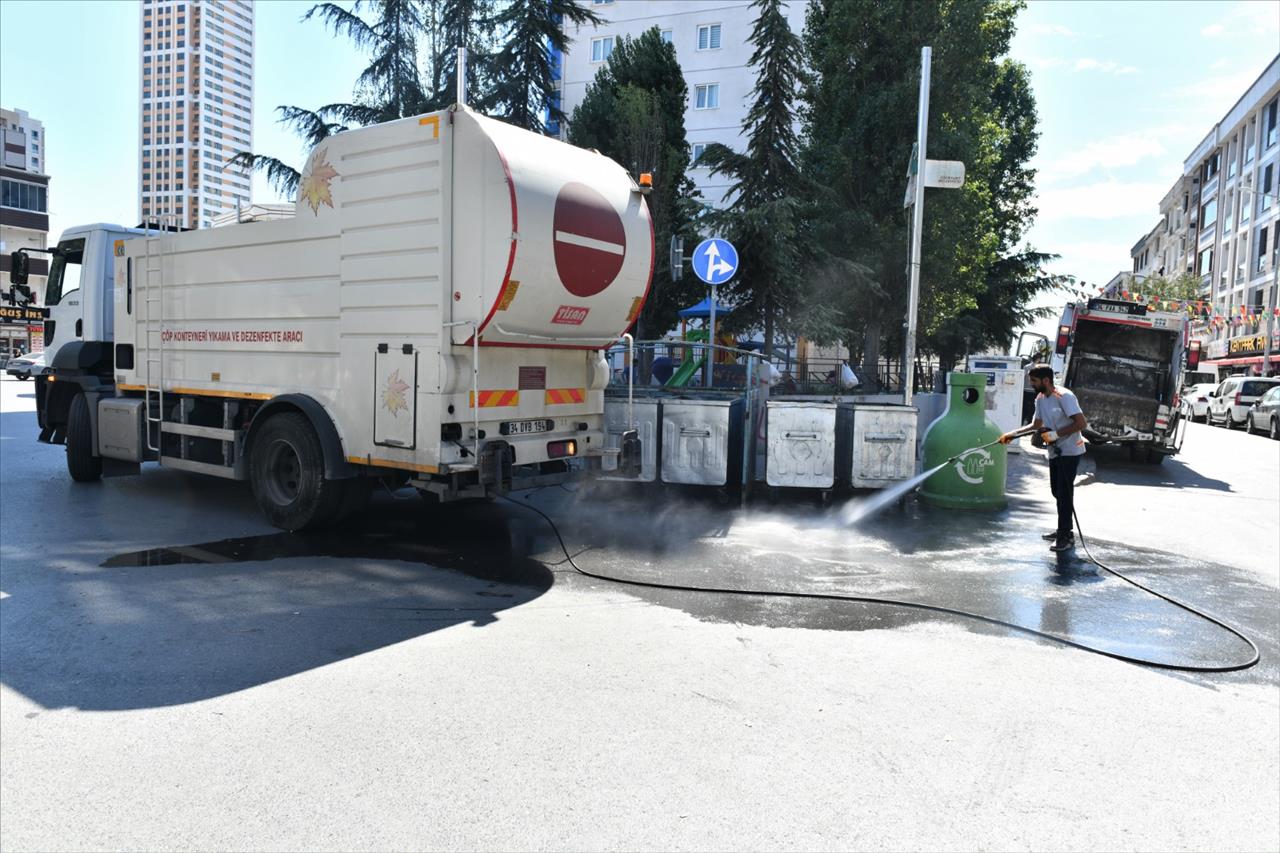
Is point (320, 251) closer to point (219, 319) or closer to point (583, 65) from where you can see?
point (219, 319)

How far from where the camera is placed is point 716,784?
3.49 metres

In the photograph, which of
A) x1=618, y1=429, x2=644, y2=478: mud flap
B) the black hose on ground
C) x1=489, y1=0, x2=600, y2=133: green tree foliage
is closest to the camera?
the black hose on ground

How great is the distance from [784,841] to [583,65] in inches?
1794

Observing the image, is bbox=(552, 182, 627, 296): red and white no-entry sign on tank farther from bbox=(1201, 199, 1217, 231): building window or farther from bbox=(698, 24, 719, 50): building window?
bbox=(1201, 199, 1217, 231): building window

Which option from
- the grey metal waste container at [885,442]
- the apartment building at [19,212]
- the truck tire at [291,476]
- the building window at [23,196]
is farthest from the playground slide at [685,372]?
the building window at [23,196]

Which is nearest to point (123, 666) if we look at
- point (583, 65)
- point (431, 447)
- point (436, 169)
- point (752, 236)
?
point (431, 447)

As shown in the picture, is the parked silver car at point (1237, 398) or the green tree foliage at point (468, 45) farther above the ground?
the green tree foliage at point (468, 45)

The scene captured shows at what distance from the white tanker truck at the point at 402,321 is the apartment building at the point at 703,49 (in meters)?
34.2

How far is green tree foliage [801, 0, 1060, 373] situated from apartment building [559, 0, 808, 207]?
22.2 metres

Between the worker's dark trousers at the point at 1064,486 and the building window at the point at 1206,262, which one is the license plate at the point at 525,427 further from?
the building window at the point at 1206,262

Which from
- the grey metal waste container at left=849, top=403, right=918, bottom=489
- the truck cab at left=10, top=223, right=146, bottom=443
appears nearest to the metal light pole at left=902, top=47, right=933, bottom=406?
the grey metal waste container at left=849, top=403, right=918, bottom=489

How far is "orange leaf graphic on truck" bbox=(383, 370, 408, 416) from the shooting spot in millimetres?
7098

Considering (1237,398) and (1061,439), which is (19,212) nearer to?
(1237,398)

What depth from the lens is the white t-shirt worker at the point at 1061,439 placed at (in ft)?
26.7
